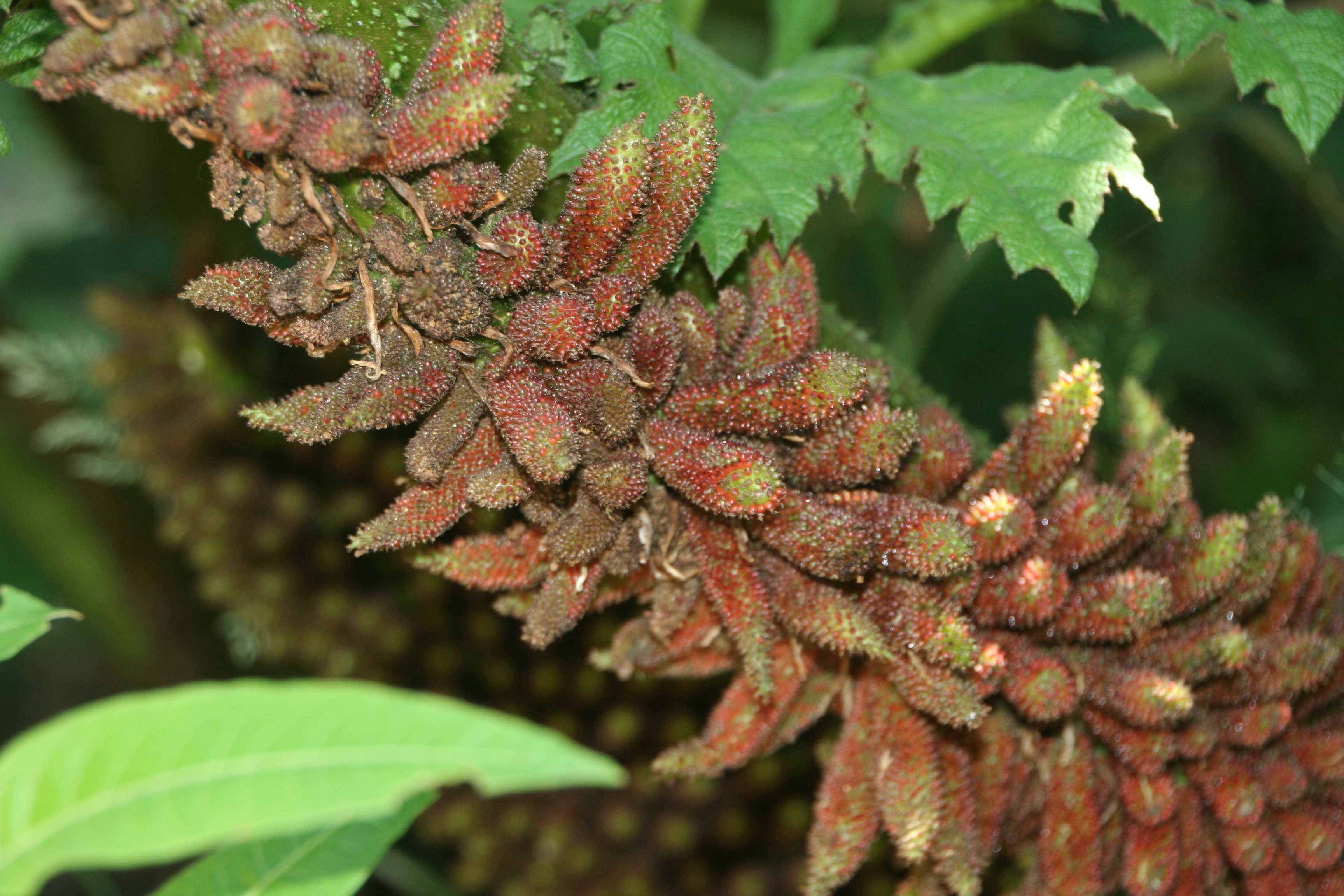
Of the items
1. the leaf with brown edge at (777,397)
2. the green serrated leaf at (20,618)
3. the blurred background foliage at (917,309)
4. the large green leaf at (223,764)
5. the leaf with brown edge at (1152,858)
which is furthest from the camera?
the blurred background foliage at (917,309)

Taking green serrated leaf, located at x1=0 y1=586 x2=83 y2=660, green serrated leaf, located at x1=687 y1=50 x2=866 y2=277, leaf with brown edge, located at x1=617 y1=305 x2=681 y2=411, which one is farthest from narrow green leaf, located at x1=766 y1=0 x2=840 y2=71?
green serrated leaf, located at x1=0 y1=586 x2=83 y2=660

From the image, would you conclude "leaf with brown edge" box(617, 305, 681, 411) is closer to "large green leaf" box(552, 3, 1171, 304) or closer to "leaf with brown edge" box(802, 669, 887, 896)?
"large green leaf" box(552, 3, 1171, 304)

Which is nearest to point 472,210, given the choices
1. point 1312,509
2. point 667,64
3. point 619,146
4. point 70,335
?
point 619,146

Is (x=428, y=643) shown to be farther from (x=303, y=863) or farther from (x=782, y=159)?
(x=782, y=159)

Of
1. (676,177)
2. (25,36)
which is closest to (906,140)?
(676,177)

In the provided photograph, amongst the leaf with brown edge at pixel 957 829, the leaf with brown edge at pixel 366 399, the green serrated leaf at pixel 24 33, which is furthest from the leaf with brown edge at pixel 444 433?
the leaf with brown edge at pixel 957 829

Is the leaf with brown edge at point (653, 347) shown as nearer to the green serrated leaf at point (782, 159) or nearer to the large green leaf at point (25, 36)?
the green serrated leaf at point (782, 159)

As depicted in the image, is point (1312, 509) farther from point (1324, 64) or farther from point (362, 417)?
point (362, 417)
